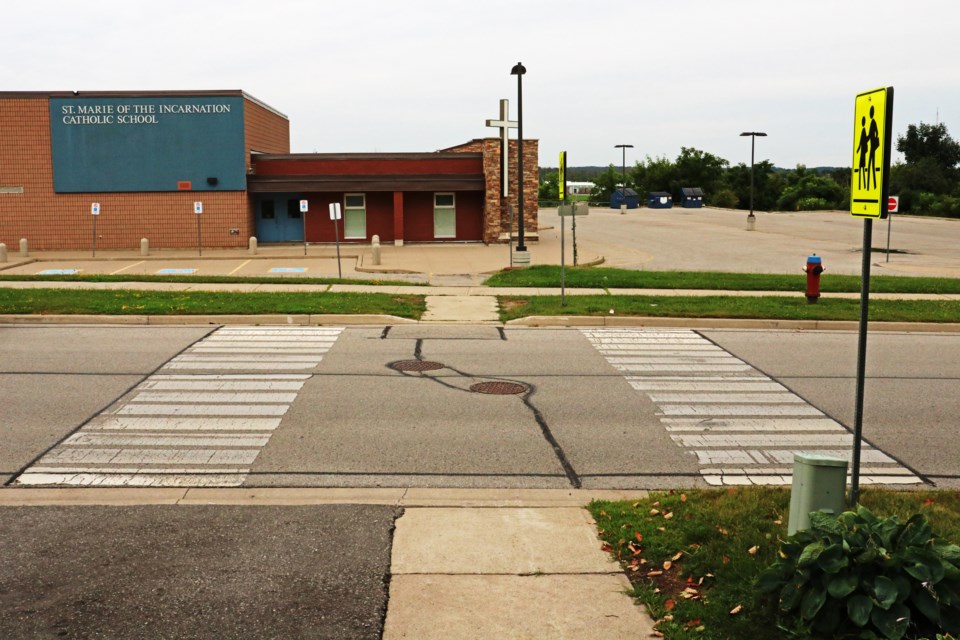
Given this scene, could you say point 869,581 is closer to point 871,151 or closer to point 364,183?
point 871,151

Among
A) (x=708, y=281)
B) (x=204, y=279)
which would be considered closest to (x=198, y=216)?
(x=204, y=279)

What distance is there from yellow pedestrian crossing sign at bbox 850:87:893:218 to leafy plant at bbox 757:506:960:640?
6.62 ft

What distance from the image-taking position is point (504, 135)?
40688 mm

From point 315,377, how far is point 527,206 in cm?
2973

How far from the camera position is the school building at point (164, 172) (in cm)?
3947

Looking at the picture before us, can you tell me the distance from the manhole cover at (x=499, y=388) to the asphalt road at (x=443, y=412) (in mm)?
118

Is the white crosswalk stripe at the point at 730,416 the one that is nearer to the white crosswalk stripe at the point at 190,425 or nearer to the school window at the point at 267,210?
the white crosswalk stripe at the point at 190,425

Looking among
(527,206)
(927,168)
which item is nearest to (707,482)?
(527,206)

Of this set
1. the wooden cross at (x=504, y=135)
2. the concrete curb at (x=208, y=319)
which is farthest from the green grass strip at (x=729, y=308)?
the wooden cross at (x=504, y=135)

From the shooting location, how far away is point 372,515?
25.0 ft

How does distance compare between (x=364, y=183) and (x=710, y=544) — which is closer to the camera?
(x=710, y=544)

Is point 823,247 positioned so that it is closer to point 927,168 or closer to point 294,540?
point 294,540

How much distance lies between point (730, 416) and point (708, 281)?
14.4 m

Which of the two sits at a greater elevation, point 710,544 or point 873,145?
point 873,145
